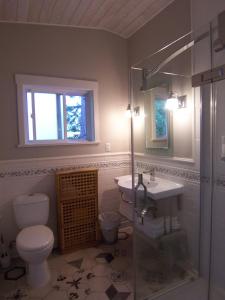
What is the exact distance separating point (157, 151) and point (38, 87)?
1.55 meters

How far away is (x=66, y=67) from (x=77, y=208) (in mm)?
1662

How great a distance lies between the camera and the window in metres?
2.50

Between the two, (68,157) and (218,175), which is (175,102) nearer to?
(218,175)

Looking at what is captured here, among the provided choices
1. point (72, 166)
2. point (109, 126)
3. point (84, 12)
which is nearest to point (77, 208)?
point (72, 166)

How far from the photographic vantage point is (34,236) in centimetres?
207

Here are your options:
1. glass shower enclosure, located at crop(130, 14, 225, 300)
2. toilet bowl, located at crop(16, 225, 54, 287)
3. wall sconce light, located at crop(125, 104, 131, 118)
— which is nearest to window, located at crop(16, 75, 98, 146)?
wall sconce light, located at crop(125, 104, 131, 118)

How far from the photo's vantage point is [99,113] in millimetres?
2879

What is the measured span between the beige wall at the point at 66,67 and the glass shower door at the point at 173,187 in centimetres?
60

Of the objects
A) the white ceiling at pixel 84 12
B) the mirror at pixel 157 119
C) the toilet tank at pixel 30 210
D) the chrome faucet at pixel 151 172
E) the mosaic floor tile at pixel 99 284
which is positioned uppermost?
the white ceiling at pixel 84 12

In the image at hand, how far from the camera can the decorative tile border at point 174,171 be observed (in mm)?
2014

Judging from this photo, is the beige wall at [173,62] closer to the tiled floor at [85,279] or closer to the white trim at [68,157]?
the white trim at [68,157]

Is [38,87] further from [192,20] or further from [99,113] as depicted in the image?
[192,20]

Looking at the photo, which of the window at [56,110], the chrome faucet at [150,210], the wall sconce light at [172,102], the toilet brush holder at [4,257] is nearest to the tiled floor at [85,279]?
the toilet brush holder at [4,257]

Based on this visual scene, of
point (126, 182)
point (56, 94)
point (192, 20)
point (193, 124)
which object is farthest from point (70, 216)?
point (192, 20)
